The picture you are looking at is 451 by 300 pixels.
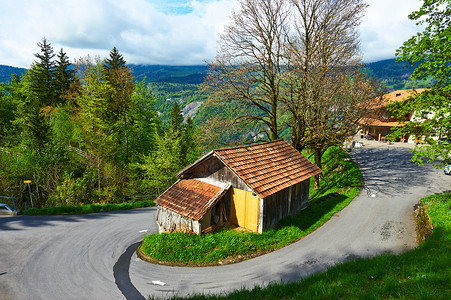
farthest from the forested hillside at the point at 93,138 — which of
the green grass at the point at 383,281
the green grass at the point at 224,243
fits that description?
the green grass at the point at 383,281

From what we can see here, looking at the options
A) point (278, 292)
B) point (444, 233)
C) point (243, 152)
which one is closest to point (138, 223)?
point (243, 152)

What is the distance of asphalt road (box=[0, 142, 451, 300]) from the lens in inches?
392

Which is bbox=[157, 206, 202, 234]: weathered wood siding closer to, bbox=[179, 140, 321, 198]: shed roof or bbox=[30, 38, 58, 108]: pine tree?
bbox=[179, 140, 321, 198]: shed roof

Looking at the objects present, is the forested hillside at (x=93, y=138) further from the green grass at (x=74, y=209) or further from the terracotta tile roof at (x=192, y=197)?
the terracotta tile roof at (x=192, y=197)

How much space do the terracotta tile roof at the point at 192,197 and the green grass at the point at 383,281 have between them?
567 centimetres

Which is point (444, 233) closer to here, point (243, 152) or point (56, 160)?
point (243, 152)

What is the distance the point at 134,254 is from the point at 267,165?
10146 mm

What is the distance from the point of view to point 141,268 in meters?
11.8

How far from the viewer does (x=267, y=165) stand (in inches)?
599

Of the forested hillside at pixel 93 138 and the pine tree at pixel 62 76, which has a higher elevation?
the pine tree at pixel 62 76

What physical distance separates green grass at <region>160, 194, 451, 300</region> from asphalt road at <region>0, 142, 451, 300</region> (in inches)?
84.5

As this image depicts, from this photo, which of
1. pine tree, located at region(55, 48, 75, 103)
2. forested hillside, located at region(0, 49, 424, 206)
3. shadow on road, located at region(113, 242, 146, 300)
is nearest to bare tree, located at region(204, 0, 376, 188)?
forested hillside, located at region(0, 49, 424, 206)

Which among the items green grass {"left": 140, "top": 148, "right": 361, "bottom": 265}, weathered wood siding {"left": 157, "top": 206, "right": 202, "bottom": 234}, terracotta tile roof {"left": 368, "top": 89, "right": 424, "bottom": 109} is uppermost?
terracotta tile roof {"left": 368, "top": 89, "right": 424, "bottom": 109}

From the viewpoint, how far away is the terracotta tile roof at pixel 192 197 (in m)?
13.2
